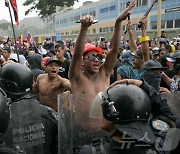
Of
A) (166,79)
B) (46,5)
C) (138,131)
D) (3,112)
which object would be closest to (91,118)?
(138,131)

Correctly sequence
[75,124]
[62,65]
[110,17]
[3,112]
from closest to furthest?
[3,112] < [75,124] < [62,65] < [110,17]

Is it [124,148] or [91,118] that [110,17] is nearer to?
[91,118]

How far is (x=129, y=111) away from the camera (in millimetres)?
1880

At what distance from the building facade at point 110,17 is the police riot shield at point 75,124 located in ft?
76.2

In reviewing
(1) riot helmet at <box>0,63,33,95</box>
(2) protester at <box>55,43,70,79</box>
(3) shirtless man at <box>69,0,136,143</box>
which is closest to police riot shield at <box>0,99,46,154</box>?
(1) riot helmet at <box>0,63,33,95</box>

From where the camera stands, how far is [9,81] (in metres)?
3.05

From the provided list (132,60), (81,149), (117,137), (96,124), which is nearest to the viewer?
(117,137)

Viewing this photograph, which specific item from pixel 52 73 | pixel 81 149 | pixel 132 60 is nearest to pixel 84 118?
pixel 81 149

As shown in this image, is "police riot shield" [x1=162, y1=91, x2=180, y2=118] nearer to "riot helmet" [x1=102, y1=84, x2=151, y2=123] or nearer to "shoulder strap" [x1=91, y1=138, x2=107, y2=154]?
"riot helmet" [x1=102, y1=84, x2=151, y2=123]

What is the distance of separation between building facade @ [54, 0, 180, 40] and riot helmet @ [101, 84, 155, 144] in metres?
23.5

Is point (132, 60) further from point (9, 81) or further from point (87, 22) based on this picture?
point (9, 81)

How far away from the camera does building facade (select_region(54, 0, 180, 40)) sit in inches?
1364

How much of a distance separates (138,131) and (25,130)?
0.88 meters

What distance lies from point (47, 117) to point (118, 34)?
1.81m
